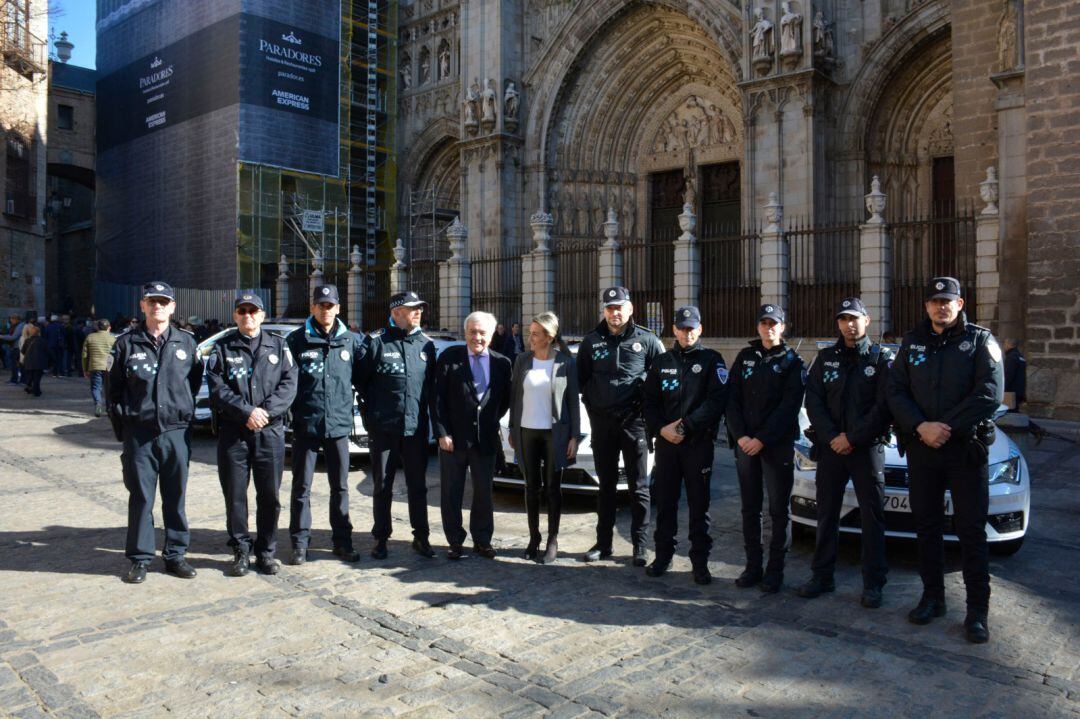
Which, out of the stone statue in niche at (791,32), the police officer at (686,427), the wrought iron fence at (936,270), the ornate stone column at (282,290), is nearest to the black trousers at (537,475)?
the police officer at (686,427)

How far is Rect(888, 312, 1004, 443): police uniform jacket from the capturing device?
14.9 ft

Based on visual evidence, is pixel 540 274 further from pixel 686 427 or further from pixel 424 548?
pixel 686 427

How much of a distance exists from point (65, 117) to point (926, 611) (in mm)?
39425

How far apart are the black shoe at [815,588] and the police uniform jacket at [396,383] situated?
2.75 m

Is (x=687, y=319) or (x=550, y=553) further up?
(x=687, y=319)

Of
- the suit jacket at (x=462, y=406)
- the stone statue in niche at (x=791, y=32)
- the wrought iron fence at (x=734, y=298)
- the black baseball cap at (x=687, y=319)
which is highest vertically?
the stone statue in niche at (x=791, y=32)

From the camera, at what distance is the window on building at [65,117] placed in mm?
35375

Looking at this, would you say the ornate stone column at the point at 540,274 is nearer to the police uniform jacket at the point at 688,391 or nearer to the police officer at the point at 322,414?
the police officer at the point at 322,414

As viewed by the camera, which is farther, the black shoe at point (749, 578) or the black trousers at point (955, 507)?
the black shoe at point (749, 578)

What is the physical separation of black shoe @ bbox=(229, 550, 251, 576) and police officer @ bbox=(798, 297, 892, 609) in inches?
139

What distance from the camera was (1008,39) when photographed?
1424cm

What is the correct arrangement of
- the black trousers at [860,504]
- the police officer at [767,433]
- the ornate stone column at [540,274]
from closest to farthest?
the black trousers at [860,504] < the police officer at [767,433] < the ornate stone column at [540,274]

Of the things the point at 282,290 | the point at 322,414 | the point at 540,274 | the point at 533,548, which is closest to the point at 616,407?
the point at 533,548

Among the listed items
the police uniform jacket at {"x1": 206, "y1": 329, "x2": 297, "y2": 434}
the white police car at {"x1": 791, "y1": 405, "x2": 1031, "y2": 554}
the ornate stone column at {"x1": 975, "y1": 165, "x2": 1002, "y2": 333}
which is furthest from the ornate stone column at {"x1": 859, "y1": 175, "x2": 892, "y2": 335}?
the police uniform jacket at {"x1": 206, "y1": 329, "x2": 297, "y2": 434}
